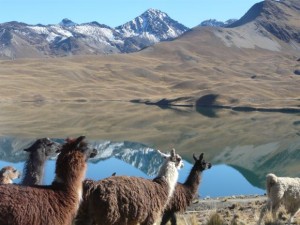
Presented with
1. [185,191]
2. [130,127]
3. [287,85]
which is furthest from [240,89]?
[185,191]

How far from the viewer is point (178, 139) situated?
47812mm

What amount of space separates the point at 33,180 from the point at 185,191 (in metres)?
2.71

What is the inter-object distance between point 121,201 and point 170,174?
1228mm

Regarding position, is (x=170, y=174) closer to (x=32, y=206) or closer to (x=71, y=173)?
(x=71, y=173)

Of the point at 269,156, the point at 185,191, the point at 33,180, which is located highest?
the point at 33,180

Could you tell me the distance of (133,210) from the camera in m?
6.80

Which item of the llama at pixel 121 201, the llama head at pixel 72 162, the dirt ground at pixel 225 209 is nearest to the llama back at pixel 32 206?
the llama head at pixel 72 162

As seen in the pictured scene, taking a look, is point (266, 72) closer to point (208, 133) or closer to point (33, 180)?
point (208, 133)

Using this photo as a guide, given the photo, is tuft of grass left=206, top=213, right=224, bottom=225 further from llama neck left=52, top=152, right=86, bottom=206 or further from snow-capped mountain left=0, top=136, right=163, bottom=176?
snow-capped mountain left=0, top=136, right=163, bottom=176

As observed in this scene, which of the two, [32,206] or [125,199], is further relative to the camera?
[125,199]

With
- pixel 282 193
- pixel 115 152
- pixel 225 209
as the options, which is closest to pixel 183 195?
pixel 282 193

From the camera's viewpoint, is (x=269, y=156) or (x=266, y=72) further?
(x=266, y=72)

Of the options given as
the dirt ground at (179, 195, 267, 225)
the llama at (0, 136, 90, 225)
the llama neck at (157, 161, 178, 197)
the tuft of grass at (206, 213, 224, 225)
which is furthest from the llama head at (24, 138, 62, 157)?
the dirt ground at (179, 195, 267, 225)

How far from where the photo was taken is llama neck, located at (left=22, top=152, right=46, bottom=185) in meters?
7.24
